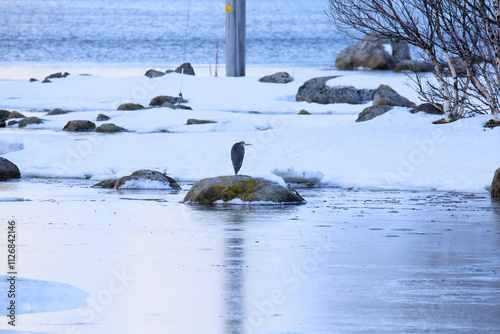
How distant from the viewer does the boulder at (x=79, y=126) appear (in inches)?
862

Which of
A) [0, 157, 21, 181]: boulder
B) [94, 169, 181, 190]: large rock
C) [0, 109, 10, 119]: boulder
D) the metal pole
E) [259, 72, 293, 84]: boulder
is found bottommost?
[0, 109, 10, 119]: boulder

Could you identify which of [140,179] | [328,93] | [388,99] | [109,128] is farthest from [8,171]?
[328,93]

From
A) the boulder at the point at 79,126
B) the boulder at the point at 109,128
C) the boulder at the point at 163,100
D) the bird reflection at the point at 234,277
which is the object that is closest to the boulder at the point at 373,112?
the boulder at the point at 109,128

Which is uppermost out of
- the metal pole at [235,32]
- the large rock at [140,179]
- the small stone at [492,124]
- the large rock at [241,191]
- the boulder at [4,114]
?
the metal pole at [235,32]

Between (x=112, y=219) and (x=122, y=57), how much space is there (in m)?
50.0

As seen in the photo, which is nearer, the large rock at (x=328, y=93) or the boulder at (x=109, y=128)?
the boulder at (x=109, y=128)

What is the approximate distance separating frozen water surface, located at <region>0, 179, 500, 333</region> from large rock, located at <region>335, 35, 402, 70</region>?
27.0 metres

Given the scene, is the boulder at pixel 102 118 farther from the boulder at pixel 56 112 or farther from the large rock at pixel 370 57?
the large rock at pixel 370 57

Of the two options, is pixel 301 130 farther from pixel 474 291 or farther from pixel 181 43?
pixel 181 43

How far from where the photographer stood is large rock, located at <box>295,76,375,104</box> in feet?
87.0

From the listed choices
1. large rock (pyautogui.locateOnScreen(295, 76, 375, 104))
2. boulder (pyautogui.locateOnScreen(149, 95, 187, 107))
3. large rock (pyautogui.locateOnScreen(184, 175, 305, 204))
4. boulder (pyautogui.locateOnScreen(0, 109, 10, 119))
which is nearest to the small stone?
large rock (pyautogui.locateOnScreen(184, 175, 305, 204))

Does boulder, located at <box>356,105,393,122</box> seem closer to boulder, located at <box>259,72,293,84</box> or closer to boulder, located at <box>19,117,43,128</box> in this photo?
boulder, located at <box>19,117,43,128</box>

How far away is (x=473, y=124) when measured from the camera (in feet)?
52.8

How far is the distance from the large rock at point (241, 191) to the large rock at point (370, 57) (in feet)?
88.0
